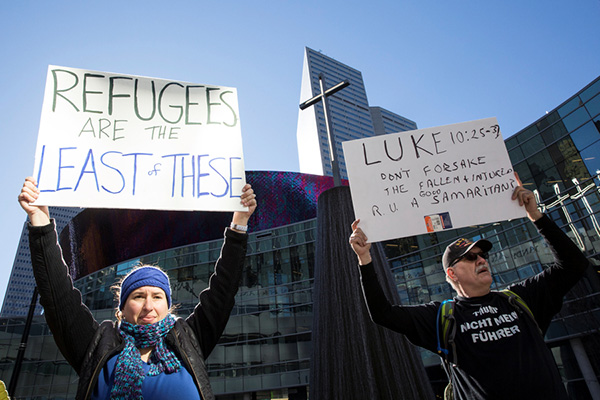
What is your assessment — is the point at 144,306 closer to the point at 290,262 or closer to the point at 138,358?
the point at 138,358

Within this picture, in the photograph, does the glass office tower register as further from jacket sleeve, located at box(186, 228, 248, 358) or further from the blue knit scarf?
the blue knit scarf

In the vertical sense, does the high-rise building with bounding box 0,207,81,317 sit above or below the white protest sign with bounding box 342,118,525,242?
above

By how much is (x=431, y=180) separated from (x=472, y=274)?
2.56 ft

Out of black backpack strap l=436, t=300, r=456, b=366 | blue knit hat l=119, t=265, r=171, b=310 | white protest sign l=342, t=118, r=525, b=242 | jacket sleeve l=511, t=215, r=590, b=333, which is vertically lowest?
black backpack strap l=436, t=300, r=456, b=366

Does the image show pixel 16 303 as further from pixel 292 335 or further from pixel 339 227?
pixel 339 227

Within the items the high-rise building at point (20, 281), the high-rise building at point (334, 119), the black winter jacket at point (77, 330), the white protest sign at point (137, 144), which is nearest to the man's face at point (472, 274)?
the white protest sign at point (137, 144)

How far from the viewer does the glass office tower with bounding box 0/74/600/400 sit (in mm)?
15203

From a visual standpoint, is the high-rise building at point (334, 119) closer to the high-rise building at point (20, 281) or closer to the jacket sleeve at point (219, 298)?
the high-rise building at point (20, 281)

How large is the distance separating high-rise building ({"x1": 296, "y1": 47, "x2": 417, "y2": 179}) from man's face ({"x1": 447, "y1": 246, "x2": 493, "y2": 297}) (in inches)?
3942

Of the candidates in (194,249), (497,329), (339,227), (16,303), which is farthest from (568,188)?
(16,303)

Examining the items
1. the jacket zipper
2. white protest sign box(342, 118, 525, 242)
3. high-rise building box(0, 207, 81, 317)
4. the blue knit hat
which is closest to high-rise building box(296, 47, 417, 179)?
high-rise building box(0, 207, 81, 317)

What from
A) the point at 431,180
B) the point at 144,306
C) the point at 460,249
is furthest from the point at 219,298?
the point at 431,180

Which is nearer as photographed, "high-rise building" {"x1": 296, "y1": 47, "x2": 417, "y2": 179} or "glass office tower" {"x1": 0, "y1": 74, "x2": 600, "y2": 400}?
"glass office tower" {"x1": 0, "y1": 74, "x2": 600, "y2": 400}

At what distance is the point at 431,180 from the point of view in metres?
2.70
